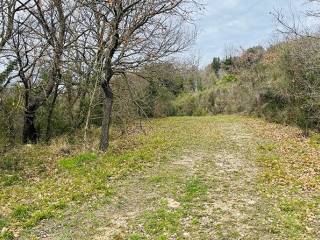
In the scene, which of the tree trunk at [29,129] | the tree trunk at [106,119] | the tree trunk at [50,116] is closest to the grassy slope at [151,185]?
the tree trunk at [106,119]

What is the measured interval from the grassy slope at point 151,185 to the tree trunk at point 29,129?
2294mm

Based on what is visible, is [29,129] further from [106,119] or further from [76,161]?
[76,161]

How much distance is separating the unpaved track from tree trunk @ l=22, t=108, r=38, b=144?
7.81 m

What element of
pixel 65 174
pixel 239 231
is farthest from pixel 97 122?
pixel 239 231

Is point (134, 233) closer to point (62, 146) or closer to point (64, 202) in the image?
point (64, 202)

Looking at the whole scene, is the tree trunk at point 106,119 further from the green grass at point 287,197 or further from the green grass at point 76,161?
the green grass at point 287,197

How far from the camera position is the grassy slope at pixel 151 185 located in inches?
285

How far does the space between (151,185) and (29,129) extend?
10.1 meters

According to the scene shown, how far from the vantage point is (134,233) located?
6.81m

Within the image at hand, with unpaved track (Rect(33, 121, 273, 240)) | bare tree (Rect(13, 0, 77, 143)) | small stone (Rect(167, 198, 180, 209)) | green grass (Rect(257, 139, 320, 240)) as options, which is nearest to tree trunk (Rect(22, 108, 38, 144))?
bare tree (Rect(13, 0, 77, 143))

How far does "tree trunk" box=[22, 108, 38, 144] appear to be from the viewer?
17759 mm

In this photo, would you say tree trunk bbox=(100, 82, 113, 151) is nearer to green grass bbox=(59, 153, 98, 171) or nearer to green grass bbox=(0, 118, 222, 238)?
green grass bbox=(0, 118, 222, 238)

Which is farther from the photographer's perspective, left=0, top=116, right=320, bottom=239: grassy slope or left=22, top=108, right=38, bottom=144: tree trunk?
left=22, top=108, right=38, bottom=144: tree trunk

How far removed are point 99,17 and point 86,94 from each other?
6.59m
